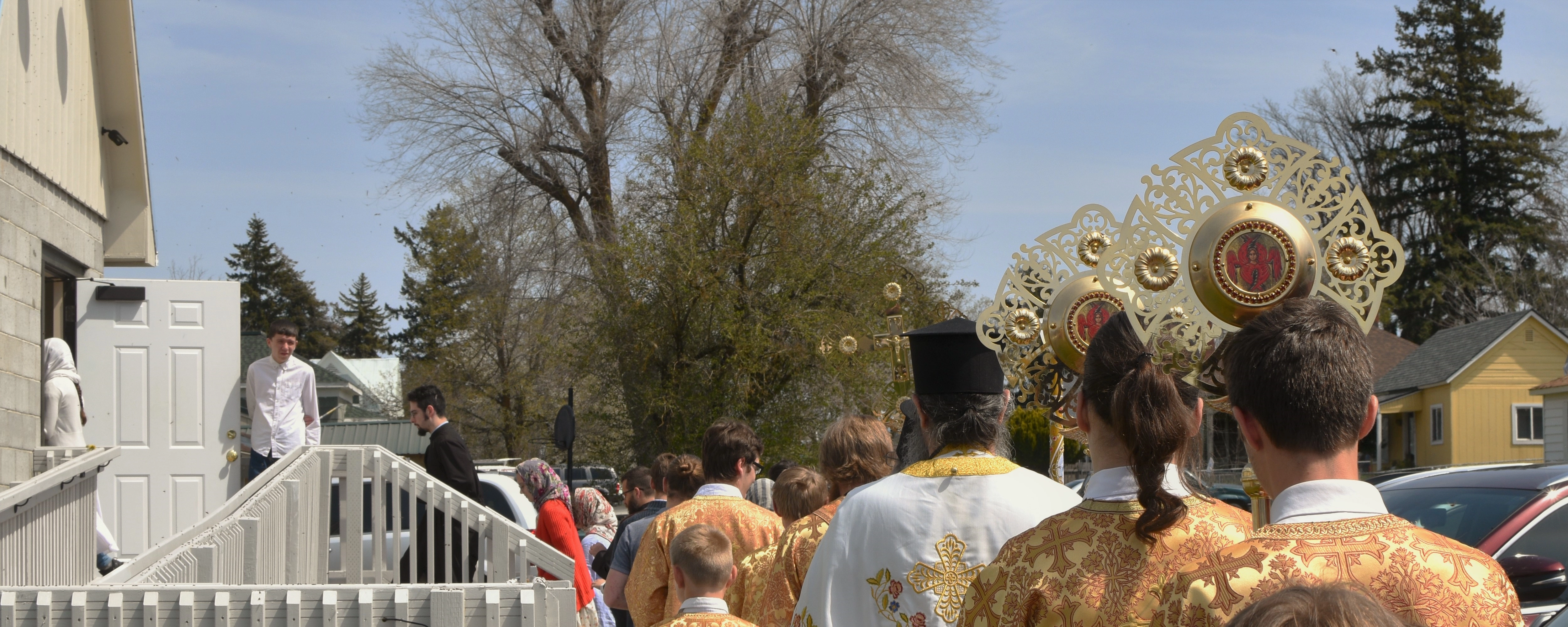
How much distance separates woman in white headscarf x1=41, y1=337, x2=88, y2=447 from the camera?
8367 millimetres

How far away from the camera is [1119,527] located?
7.56 ft

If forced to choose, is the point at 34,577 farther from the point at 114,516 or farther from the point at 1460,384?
the point at 1460,384

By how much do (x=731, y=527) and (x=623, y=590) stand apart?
108 centimetres

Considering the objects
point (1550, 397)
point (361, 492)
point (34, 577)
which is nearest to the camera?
point (34, 577)

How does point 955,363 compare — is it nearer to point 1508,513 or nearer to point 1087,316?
point 1087,316

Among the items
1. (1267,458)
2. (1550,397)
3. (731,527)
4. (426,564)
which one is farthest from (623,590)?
(1550,397)

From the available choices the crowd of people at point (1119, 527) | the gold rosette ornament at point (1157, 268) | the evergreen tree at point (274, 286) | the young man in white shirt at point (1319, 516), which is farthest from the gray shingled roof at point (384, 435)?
the young man in white shirt at point (1319, 516)

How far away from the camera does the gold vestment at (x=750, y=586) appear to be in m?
4.42

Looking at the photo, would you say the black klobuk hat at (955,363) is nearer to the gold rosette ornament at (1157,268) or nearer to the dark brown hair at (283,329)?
the gold rosette ornament at (1157,268)

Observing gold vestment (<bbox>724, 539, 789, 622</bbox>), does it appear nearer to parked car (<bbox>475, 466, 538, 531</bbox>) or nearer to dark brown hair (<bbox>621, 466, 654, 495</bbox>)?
dark brown hair (<bbox>621, 466, 654, 495</bbox>)

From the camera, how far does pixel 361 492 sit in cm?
765

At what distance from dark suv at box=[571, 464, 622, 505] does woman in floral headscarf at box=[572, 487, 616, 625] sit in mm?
9585

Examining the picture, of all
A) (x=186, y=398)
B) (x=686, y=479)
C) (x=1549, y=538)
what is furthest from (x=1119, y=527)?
(x=186, y=398)

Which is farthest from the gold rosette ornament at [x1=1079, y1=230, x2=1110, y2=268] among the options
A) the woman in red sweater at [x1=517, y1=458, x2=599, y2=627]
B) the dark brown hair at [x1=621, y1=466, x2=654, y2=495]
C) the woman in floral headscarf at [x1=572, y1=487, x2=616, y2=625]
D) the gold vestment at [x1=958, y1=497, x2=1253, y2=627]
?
the woman in floral headscarf at [x1=572, y1=487, x2=616, y2=625]
